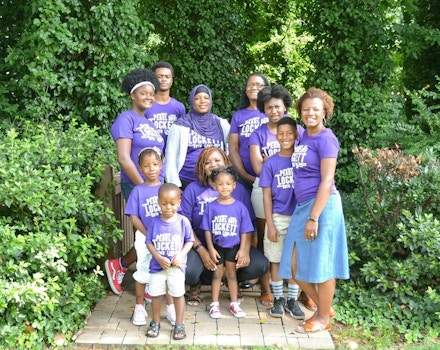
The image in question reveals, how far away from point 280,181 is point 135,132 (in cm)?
126

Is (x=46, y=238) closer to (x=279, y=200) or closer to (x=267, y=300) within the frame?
(x=279, y=200)

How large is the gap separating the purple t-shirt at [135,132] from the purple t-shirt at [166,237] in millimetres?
675

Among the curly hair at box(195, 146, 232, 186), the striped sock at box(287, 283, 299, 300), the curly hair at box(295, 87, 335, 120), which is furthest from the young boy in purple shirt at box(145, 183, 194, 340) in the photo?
the curly hair at box(295, 87, 335, 120)

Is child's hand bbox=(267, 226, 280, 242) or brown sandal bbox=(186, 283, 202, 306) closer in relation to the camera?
child's hand bbox=(267, 226, 280, 242)

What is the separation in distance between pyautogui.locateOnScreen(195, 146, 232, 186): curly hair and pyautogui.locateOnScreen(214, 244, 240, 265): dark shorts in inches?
22.1

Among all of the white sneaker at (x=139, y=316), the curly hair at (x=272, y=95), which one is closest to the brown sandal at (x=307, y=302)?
the white sneaker at (x=139, y=316)

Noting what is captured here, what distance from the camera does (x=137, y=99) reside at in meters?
5.17

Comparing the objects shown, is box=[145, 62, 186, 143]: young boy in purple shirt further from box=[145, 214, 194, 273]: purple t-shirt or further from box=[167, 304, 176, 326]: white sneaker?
box=[167, 304, 176, 326]: white sneaker

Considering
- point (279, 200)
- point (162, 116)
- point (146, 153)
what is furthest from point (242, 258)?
point (162, 116)

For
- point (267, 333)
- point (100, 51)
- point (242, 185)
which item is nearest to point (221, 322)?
point (267, 333)

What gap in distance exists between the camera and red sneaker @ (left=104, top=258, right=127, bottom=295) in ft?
18.0

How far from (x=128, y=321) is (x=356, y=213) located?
259 cm

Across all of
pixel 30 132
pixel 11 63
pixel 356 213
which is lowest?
pixel 356 213

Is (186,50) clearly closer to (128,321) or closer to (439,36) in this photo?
(439,36)
